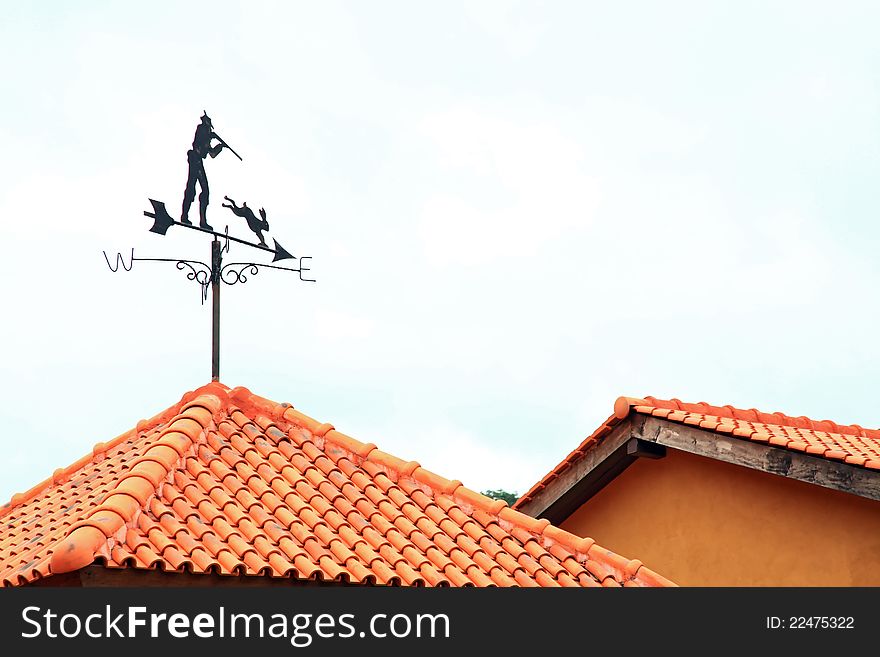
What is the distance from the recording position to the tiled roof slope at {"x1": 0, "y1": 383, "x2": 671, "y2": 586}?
7.29 metres

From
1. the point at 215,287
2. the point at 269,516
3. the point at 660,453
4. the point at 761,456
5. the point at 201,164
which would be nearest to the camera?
the point at 269,516

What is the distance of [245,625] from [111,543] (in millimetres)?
1093

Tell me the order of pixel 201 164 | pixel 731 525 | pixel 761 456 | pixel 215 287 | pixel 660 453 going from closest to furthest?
pixel 215 287 → pixel 201 164 → pixel 761 456 → pixel 731 525 → pixel 660 453

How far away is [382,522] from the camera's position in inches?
344

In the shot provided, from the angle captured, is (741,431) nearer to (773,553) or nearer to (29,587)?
(773,553)

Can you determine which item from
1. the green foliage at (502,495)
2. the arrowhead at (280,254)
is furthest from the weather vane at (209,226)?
the green foliage at (502,495)

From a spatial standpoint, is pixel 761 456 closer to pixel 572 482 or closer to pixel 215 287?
pixel 572 482

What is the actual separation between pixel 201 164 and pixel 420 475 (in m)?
3.31

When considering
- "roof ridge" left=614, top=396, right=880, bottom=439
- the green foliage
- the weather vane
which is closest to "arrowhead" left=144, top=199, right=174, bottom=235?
the weather vane

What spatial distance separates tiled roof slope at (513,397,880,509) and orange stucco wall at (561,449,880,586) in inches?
18.9

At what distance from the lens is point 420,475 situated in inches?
382

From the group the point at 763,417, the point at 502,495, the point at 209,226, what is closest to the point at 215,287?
the point at 209,226

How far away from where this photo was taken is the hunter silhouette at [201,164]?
9.98 metres

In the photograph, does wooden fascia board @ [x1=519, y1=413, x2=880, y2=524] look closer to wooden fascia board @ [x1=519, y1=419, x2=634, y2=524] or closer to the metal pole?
wooden fascia board @ [x1=519, y1=419, x2=634, y2=524]
